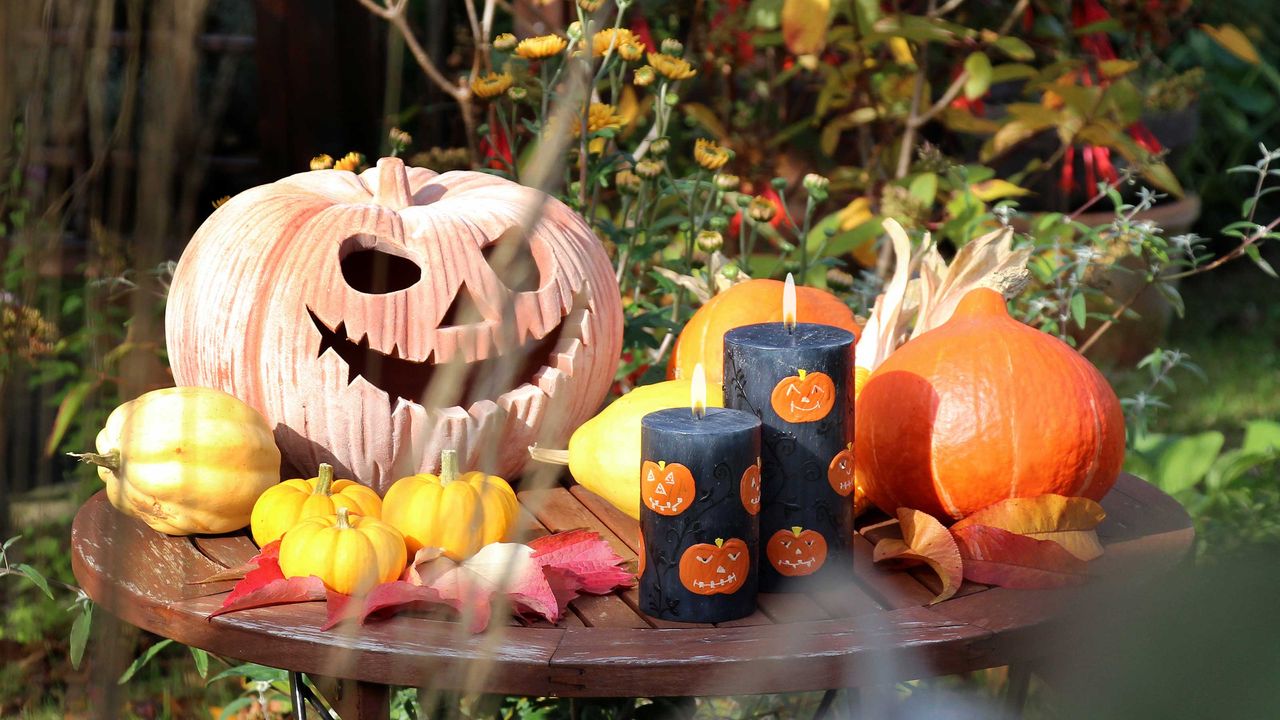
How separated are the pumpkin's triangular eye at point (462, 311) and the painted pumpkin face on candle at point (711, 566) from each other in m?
0.41

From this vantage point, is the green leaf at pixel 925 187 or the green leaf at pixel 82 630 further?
the green leaf at pixel 925 187

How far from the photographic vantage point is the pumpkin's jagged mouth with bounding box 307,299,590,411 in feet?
4.63

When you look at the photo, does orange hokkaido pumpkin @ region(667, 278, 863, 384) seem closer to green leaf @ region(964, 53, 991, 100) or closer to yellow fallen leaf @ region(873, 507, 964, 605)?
yellow fallen leaf @ region(873, 507, 964, 605)

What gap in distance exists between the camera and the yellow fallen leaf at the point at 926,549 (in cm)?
116

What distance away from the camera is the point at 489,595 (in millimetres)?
1076

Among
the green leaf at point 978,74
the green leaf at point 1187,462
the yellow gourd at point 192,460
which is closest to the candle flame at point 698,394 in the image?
the yellow gourd at point 192,460

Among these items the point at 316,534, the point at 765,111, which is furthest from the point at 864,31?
the point at 316,534


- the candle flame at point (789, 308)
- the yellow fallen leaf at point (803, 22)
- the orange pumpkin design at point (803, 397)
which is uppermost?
the yellow fallen leaf at point (803, 22)

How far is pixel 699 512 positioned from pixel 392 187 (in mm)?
610

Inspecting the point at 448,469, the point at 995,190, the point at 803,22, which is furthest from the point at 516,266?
the point at 995,190

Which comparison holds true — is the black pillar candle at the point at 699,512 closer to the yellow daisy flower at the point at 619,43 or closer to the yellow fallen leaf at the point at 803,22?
the yellow daisy flower at the point at 619,43

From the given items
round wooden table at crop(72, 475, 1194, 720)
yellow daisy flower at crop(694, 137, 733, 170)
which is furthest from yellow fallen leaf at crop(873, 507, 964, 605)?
yellow daisy flower at crop(694, 137, 733, 170)

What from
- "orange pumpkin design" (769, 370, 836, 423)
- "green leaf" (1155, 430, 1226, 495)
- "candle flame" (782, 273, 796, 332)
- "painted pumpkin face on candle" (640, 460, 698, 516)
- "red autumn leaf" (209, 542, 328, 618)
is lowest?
"green leaf" (1155, 430, 1226, 495)

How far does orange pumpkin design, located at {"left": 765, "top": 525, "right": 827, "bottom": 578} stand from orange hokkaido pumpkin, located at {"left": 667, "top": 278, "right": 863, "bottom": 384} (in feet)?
1.11
